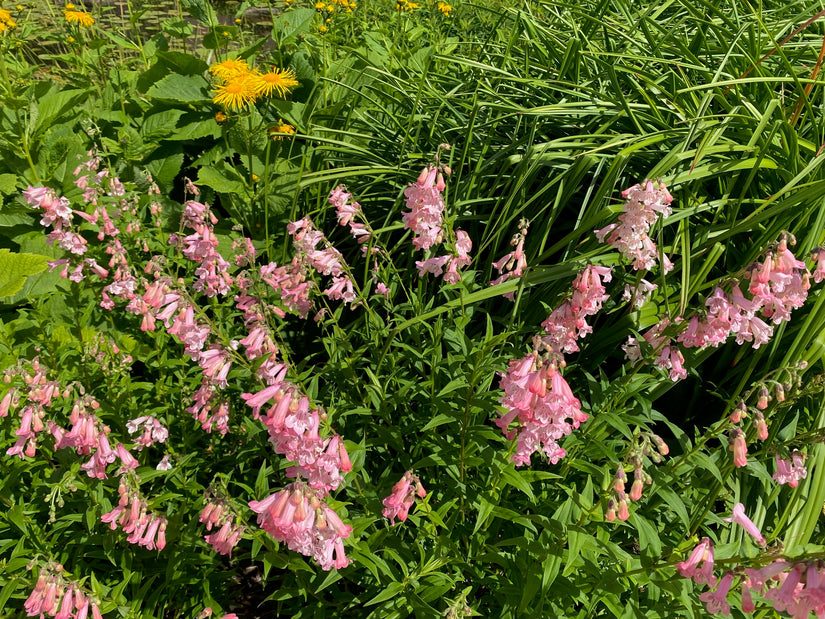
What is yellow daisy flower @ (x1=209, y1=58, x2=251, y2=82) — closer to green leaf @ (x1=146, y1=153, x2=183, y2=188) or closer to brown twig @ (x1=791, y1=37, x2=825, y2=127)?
green leaf @ (x1=146, y1=153, x2=183, y2=188)

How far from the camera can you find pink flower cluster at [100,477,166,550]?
213cm

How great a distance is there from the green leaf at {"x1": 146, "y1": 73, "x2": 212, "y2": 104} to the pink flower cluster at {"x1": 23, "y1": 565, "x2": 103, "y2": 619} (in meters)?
3.19

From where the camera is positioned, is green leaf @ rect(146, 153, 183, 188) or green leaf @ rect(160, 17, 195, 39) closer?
green leaf @ rect(146, 153, 183, 188)

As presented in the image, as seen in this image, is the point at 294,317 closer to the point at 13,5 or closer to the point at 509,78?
the point at 509,78

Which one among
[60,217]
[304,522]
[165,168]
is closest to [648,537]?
[304,522]

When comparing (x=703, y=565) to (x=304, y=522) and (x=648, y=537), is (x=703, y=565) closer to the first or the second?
(x=648, y=537)

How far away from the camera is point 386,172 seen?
3.75 metres

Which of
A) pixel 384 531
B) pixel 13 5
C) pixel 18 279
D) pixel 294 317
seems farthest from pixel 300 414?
pixel 13 5

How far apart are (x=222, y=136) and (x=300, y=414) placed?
329cm

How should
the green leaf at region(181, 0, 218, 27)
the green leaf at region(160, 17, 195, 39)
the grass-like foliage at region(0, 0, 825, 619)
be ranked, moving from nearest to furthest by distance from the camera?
the grass-like foliage at region(0, 0, 825, 619) → the green leaf at region(181, 0, 218, 27) → the green leaf at region(160, 17, 195, 39)

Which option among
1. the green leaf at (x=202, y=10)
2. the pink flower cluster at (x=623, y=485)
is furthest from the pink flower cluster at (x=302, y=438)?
the green leaf at (x=202, y=10)

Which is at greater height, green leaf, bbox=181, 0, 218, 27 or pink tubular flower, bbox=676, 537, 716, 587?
green leaf, bbox=181, 0, 218, 27

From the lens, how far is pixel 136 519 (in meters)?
2.15

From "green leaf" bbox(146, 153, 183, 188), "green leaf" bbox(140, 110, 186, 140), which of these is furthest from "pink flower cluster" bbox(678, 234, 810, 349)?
"green leaf" bbox(140, 110, 186, 140)
